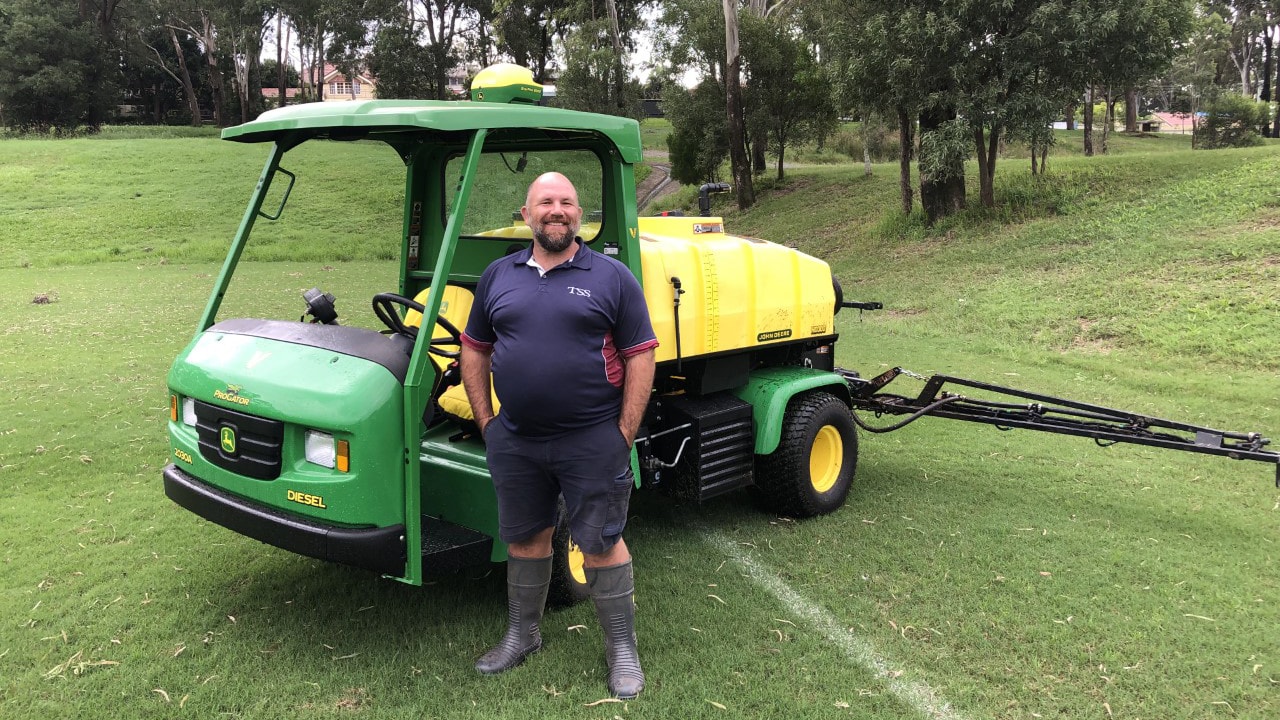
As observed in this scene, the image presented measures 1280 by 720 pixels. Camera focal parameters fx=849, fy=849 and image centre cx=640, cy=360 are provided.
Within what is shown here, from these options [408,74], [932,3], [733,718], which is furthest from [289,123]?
[408,74]

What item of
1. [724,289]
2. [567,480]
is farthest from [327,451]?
[724,289]

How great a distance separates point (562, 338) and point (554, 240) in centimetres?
36

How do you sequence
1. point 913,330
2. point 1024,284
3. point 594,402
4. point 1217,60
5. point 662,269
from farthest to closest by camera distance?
point 1217,60, point 1024,284, point 913,330, point 662,269, point 594,402

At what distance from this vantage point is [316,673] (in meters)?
3.39

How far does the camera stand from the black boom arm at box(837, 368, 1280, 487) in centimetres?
467

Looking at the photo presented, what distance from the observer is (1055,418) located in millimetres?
5246

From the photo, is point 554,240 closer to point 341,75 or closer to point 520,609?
point 520,609

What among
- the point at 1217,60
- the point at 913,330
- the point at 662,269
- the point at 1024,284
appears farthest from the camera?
the point at 1217,60

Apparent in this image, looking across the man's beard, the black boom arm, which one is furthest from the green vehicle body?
the black boom arm

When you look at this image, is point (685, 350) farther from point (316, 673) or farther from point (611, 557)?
point (316, 673)

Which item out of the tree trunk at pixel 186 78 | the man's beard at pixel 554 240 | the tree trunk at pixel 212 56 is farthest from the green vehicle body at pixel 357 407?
the tree trunk at pixel 186 78

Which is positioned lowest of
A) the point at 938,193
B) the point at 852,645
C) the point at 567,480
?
the point at 852,645

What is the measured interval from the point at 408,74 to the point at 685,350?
40408mm

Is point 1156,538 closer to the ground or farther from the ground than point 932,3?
closer to the ground
